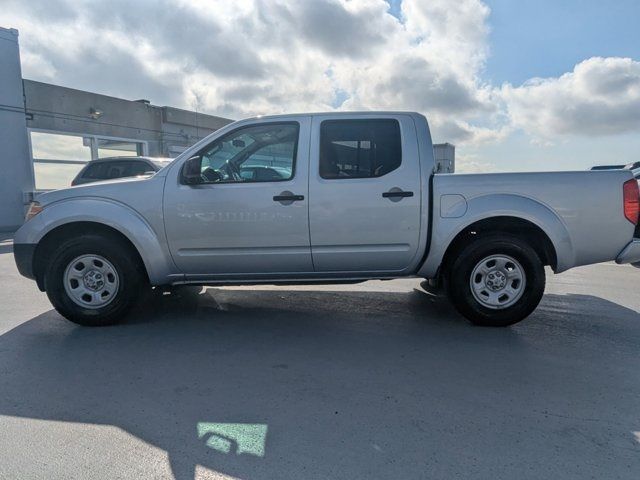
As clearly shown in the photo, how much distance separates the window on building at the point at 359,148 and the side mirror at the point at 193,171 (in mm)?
1150

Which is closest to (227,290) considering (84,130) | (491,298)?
(491,298)

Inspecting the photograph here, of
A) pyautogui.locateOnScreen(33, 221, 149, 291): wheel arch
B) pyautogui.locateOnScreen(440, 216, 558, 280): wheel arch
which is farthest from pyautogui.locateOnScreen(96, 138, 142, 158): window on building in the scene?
pyautogui.locateOnScreen(440, 216, 558, 280): wheel arch

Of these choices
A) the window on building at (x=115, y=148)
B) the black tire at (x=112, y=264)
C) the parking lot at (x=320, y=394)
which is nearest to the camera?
the parking lot at (x=320, y=394)

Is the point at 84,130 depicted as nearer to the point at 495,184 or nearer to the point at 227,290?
the point at 227,290

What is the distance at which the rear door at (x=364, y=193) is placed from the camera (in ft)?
14.1

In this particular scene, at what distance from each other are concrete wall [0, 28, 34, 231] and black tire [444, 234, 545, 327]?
14.6 m

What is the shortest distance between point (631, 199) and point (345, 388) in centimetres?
323

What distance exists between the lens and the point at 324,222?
4316mm

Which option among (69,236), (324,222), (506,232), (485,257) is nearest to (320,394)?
(324,222)

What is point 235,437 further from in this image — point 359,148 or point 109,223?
point 359,148

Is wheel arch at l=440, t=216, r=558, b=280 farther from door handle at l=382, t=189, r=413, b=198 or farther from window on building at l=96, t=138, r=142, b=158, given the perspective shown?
window on building at l=96, t=138, r=142, b=158

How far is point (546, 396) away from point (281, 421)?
5.84ft

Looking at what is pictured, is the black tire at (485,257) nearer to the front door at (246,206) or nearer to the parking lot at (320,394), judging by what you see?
the parking lot at (320,394)

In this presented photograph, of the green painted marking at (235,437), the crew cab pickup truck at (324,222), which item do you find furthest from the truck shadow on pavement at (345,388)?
the crew cab pickup truck at (324,222)
